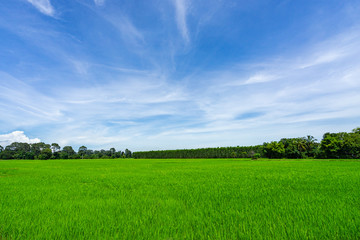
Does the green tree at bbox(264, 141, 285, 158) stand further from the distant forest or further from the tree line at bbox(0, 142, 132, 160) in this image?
the tree line at bbox(0, 142, 132, 160)

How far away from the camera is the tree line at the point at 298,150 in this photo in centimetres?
4981

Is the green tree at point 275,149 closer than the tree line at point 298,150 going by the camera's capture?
No

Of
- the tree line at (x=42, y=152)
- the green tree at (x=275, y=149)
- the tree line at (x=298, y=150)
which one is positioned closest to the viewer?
the tree line at (x=298, y=150)

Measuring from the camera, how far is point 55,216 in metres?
3.92

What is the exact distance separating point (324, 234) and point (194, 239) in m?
1.97

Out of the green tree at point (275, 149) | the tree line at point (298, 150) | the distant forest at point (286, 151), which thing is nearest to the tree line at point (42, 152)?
the distant forest at point (286, 151)

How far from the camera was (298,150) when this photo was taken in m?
61.8

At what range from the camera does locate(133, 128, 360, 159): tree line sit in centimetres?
4981

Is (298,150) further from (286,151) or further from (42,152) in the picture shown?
(42,152)

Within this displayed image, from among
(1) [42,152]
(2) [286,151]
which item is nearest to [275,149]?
(2) [286,151]

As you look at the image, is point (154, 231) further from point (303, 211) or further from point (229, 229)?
Answer: point (303, 211)

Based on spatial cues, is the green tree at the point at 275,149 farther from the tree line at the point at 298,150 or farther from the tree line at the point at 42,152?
the tree line at the point at 42,152

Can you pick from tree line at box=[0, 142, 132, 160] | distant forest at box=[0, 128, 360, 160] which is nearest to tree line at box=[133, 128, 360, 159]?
distant forest at box=[0, 128, 360, 160]

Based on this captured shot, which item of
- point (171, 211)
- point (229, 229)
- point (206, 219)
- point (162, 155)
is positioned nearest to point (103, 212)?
point (171, 211)
